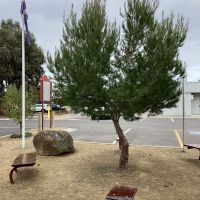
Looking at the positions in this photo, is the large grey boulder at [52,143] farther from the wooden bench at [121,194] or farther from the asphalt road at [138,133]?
the wooden bench at [121,194]

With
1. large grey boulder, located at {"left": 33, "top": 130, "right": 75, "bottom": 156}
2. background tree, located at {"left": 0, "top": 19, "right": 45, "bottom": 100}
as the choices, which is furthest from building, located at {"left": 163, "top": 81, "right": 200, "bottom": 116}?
large grey boulder, located at {"left": 33, "top": 130, "right": 75, "bottom": 156}

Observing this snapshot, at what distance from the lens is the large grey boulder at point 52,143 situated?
10969mm

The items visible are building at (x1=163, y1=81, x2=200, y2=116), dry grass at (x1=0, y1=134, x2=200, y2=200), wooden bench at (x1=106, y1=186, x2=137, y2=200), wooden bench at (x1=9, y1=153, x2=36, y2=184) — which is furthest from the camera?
building at (x1=163, y1=81, x2=200, y2=116)

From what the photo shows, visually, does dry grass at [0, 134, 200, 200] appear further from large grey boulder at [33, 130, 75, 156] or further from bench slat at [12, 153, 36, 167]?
bench slat at [12, 153, 36, 167]

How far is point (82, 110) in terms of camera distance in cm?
866

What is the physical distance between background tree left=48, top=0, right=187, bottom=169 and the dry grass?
5.07 ft

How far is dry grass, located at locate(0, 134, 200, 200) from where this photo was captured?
7.38 metres

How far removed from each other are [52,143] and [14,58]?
3004 cm

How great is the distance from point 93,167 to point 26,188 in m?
2.25

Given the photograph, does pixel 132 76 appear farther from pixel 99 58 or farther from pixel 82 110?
pixel 82 110

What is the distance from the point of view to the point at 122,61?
8.64 m

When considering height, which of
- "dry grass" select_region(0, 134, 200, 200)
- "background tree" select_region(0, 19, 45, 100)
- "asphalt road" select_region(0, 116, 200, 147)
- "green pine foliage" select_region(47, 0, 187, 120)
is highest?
"background tree" select_region(0, 19, 45, 100)

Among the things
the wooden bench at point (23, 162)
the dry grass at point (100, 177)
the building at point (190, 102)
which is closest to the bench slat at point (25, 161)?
the wooden bench at point (23, 162)

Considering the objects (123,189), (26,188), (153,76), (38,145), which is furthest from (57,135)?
(123,189)
